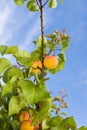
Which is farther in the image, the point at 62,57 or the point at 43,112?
the point at 62,57

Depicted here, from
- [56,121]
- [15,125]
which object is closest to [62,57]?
[56,121]

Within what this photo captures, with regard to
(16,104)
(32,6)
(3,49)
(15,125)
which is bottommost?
(15,125)

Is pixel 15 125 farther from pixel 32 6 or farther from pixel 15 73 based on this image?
pixel 32 6

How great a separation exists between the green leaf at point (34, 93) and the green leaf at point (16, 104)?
0.25 metres

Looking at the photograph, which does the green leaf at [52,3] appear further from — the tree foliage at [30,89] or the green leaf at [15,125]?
the green leaf at [15,125]

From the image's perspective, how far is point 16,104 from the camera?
2.93 m

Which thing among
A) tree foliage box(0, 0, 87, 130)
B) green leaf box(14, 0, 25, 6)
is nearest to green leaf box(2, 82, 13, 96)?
tree foliage box(0, 0, 87, 130)

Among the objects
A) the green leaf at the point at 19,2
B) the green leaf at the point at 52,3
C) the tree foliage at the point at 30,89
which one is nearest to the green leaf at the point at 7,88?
the tree foliage at the point at 30,89

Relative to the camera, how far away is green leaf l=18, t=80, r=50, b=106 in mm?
2592

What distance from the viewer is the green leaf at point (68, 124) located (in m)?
2.83

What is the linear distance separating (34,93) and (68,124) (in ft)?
1.60

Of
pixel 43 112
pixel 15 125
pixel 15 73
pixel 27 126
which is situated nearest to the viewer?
pixel 43 112

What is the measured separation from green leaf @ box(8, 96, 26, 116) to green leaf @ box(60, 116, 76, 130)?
405 millimetres

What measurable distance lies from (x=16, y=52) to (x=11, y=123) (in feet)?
2.35
